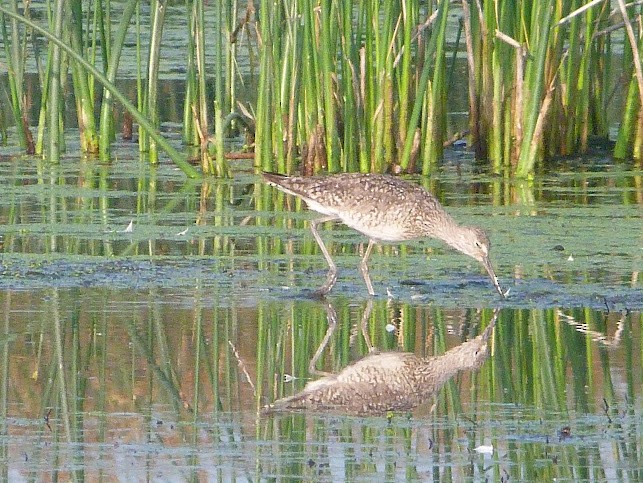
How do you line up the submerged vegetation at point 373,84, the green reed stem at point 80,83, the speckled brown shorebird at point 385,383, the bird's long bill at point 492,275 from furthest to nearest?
the green reed stem at point 80,83, the submerged vegetation at point 373,84, the bird's long bill at point 492,275, the speckled brown shorebird at point 385,383

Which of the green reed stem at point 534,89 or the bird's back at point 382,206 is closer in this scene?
the bird's back at point 382,206

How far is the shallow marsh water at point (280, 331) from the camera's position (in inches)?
205

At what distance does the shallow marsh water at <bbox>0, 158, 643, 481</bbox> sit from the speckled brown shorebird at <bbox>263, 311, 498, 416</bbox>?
0.08 meters

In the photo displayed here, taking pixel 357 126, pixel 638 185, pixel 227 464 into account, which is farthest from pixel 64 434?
pixel 638 185

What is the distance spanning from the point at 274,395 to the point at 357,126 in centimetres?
547

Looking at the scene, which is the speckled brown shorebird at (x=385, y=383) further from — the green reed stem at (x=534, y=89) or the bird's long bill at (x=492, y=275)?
the green reed stem at (x=534, y=89)

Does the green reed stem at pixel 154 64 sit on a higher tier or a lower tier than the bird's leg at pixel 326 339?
higher

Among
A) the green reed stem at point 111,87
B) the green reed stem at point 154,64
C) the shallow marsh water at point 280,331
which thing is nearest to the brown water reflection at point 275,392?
the shallow marsh water at point 280,331

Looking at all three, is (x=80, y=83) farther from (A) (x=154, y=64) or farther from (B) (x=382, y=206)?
(B) (x=382, y=206)

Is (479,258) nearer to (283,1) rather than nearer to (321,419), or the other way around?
(321,419)

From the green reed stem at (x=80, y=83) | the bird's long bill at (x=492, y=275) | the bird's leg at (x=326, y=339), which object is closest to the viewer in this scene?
the bird's leg at (x=326, y=339)

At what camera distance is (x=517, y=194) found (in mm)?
11125

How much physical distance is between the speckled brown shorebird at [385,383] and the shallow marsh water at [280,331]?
82 mm

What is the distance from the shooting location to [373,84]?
11070 mm
